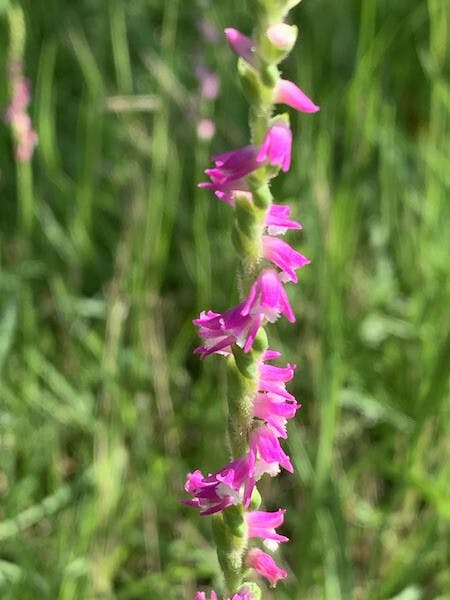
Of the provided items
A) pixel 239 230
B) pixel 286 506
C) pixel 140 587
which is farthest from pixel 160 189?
pixel 239 230

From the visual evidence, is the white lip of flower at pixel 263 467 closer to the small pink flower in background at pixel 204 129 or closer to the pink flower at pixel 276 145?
the pink flower at pixel 276 145

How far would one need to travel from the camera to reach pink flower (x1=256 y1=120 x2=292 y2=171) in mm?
613

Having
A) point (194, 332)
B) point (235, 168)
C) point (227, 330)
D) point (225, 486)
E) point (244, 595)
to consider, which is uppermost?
point (235, 168)

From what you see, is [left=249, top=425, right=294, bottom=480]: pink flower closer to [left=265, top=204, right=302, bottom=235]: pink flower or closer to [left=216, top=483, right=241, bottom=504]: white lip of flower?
[left=216, top=483, right=241, bottom=504]: white lip of flower

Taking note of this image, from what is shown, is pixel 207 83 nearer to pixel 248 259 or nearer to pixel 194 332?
pixel 194 332

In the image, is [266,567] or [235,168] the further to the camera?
[266,567]

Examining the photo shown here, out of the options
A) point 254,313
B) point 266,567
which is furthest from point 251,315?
point 266,567

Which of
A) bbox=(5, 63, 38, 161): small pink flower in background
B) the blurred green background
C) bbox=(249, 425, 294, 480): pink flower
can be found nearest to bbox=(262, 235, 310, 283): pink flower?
bbox=(249, 425, 294, 480): pink flower

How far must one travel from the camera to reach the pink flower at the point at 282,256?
660 millimetres

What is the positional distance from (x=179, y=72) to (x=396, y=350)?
1.07m

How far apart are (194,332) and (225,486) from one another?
1176 mm

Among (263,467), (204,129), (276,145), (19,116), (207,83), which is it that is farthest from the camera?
(207,83)

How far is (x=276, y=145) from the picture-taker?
0.61 meters

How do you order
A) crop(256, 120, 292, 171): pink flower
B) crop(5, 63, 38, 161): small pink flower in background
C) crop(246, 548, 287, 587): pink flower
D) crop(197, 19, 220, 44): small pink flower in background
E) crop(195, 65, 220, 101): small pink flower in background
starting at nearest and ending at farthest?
crop(256, 120, 292, 171): pink flower
crop(246, 548, 287, 587): pink flower
crop(5, 63, 38, 161): small pink flower in background
crop(195, 65, 220, 101): small pink flower in background
crop(197, 19, 220, 44): small pink flower in background
